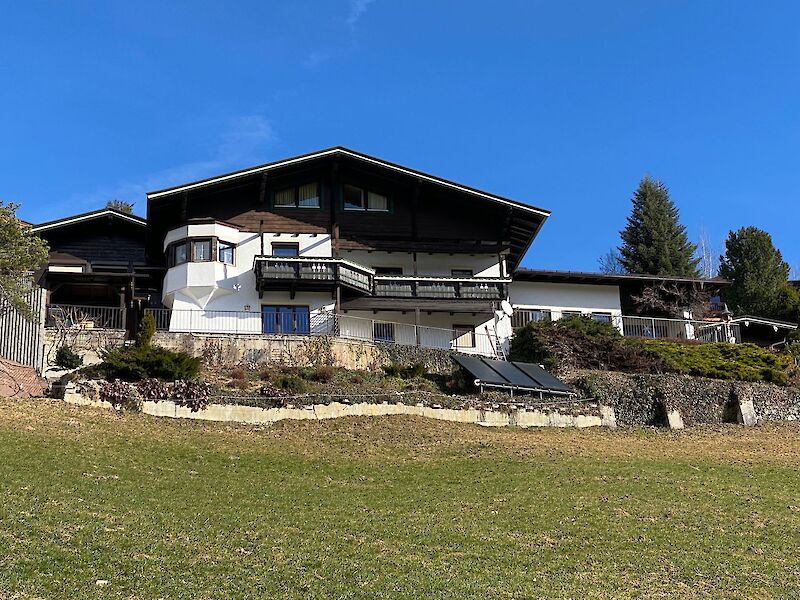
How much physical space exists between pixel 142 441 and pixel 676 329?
30111 mm

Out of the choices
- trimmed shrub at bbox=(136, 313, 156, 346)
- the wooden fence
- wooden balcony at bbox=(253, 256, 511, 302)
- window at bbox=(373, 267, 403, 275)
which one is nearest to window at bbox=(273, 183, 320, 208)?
window at bbox=(373, 267, 403, 275)

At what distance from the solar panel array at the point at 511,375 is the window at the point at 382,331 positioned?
5.17 meters

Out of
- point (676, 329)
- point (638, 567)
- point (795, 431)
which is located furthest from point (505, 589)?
point (676, 329)

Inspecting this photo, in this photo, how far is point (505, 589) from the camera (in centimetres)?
1418

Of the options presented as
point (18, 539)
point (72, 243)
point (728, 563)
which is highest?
point (72, 243)

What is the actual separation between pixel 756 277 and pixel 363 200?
26086 millimetres

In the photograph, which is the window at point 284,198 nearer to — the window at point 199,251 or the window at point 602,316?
the window at point 199,251

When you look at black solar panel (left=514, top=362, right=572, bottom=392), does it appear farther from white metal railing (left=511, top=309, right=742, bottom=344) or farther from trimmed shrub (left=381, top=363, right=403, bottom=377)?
white metal railing (left=511, top=309, right=742, bottom=344)

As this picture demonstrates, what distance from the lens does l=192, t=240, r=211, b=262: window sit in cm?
3919

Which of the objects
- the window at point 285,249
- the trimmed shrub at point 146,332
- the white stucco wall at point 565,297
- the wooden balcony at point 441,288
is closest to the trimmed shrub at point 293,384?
the trimmed shrub at point 146,332

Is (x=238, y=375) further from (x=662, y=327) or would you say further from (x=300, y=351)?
(x=662, y=327)

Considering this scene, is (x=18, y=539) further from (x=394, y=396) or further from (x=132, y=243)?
(x=132, y=243)

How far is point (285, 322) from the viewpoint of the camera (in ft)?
127

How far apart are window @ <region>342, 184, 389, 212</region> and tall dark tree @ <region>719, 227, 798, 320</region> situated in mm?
22252
